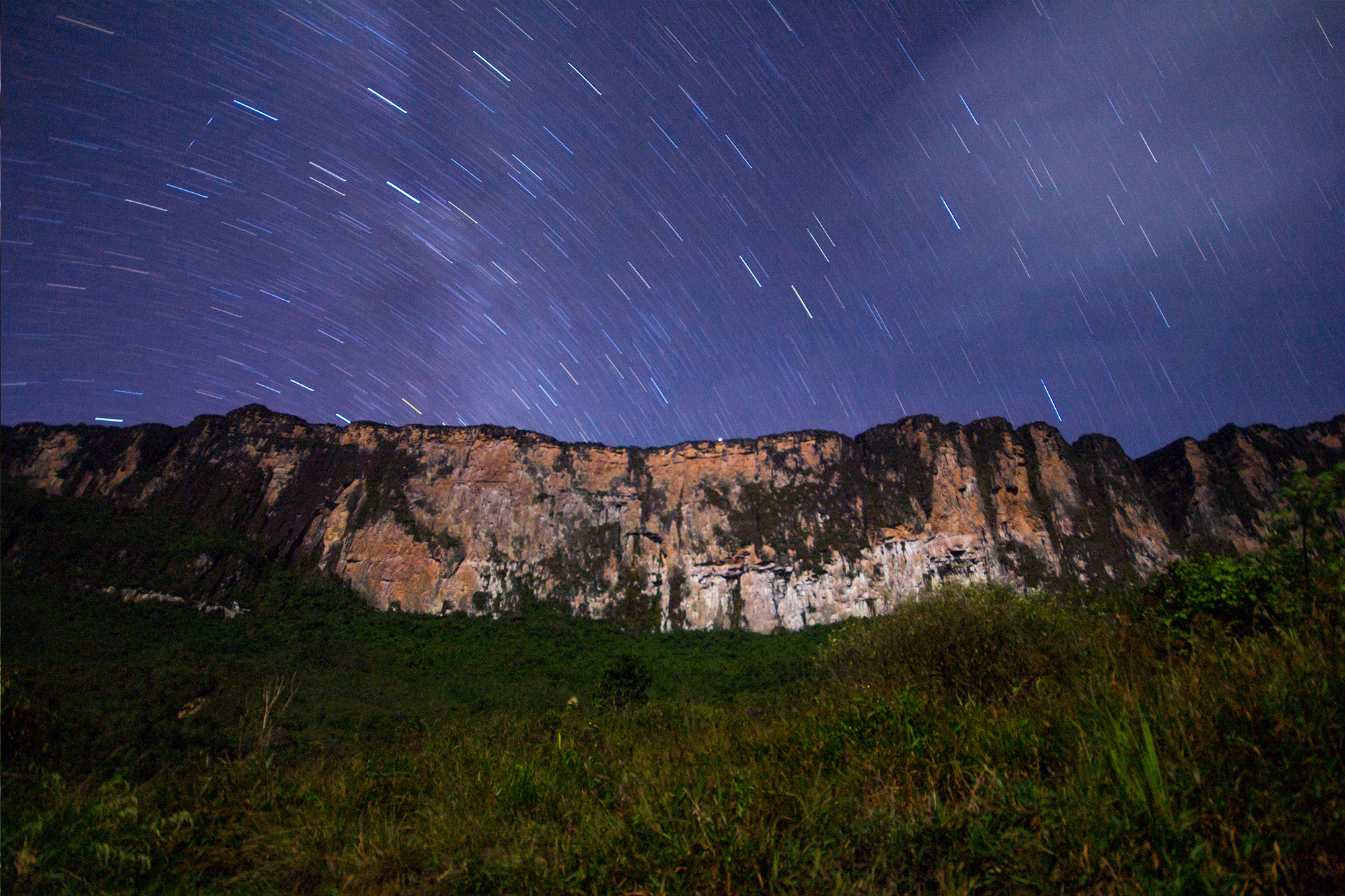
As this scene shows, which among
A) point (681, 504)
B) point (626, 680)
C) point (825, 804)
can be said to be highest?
point (681, 504)

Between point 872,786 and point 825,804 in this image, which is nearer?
point 825,804

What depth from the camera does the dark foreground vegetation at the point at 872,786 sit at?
2473mm

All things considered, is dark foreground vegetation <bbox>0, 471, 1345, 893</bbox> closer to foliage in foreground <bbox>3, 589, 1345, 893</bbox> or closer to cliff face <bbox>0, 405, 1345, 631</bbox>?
foliage in foreground <bbox>3, 589, 1345, 893</bbox>

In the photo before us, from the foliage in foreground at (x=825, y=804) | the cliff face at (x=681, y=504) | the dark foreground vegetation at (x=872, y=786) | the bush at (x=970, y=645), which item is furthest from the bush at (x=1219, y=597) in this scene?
Answer: the cliff face at (x=681, y=504)

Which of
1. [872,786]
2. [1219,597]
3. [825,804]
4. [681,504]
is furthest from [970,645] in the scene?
[681,504]

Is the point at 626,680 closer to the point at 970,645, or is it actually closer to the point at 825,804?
the point at 970,645

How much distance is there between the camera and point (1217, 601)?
21.3 ft

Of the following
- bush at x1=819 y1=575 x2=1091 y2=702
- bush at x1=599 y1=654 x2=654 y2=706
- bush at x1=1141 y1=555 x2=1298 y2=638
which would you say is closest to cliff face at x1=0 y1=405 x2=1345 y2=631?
bush at x1=599 y1=654 x2=654 y2=706

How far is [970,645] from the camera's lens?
9.45m

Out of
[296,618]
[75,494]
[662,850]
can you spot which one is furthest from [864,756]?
[75,494]

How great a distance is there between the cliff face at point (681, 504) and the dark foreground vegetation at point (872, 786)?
71124 millimetres

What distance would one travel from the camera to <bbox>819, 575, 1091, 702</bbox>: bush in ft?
24.4

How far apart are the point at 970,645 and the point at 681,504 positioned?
76856mm

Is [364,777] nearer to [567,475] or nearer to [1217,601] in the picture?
[1217,601]
